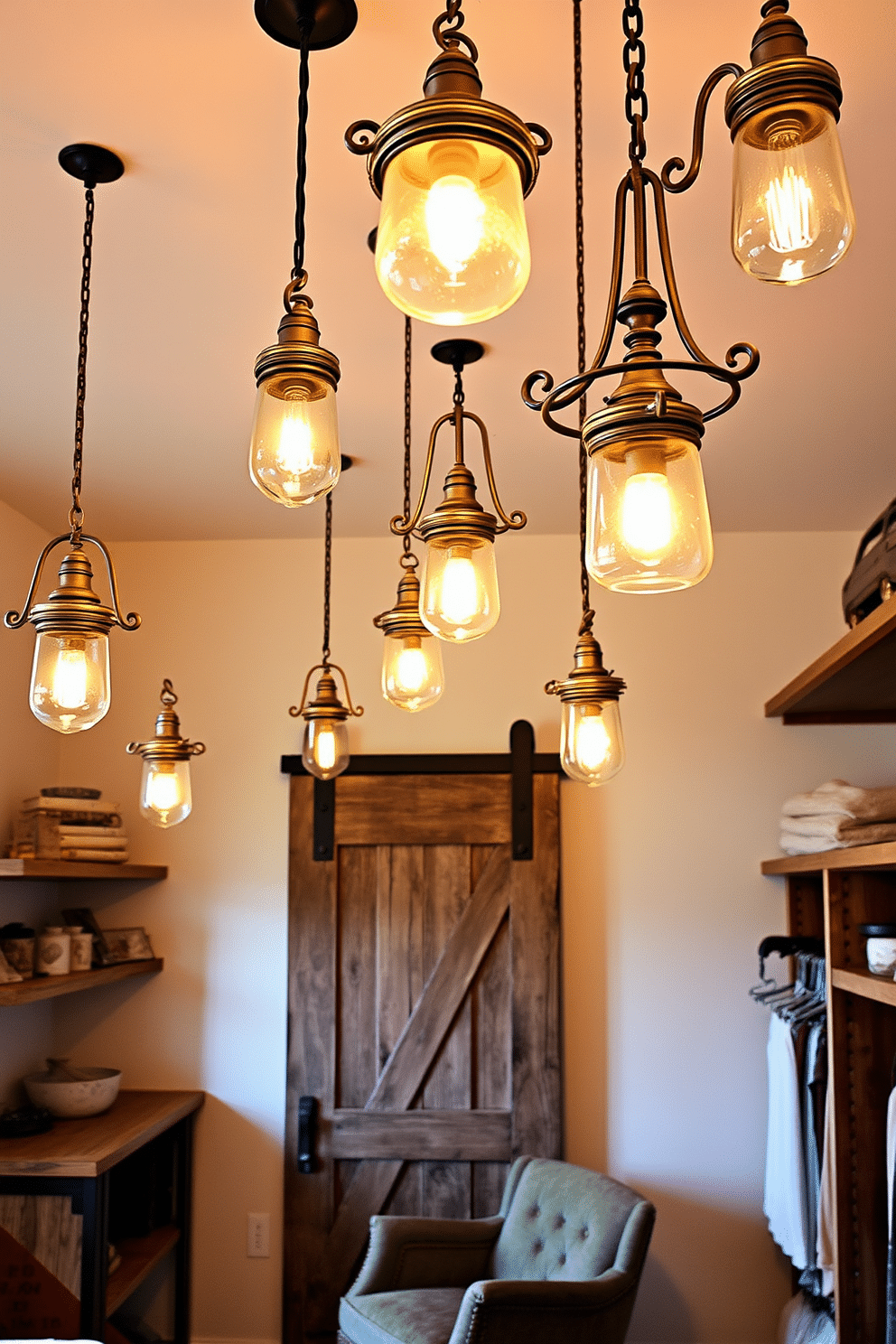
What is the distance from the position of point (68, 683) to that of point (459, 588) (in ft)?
1.96

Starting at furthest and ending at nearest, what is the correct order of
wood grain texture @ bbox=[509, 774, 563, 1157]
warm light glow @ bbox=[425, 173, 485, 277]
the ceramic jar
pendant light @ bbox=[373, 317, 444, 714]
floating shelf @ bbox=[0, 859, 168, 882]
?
wood grain texture @ bbox=[509, 774, 563, 1157]
the ceramic jar
floating shelf @ bbox=[0, 859, 168, 882]
pendant light @ bbox=[373, 317, 444, 714]
warm light glow @ bbox=[425, 173, 485, 277]

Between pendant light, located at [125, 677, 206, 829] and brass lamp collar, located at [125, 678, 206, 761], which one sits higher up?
brass lamp collar, located at [125, 678, 206, 761]

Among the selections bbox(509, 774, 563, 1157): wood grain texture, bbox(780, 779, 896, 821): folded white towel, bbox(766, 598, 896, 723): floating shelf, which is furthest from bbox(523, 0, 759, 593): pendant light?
bbox(509, 774, 563, 1157): wood grain texture

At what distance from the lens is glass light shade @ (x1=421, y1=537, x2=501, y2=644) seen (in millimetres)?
1673

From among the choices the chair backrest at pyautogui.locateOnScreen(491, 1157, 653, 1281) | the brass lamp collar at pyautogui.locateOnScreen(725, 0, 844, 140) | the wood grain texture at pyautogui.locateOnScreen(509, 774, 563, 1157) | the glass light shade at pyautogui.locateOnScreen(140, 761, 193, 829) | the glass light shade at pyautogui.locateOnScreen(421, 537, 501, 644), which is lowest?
the chair backrest at pyautogui.locateOnScreen(491, 1157, 653, 1281)

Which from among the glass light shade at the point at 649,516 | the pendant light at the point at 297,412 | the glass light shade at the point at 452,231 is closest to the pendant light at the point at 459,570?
the pendant light at the point at 297,412

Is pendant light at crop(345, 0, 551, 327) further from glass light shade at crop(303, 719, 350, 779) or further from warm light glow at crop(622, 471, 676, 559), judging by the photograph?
glass light shade at crop(303, 719, 350, 779)

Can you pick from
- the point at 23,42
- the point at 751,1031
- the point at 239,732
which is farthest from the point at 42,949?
the point at 23,42

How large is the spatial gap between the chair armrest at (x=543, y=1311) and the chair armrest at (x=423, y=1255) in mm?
388

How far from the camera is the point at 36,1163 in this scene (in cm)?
298

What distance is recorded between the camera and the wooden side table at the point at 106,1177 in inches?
116

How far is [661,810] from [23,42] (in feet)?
9.79

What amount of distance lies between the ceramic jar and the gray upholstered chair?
3.93 ft

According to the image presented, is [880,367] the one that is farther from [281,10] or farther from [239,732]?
[239,732]
